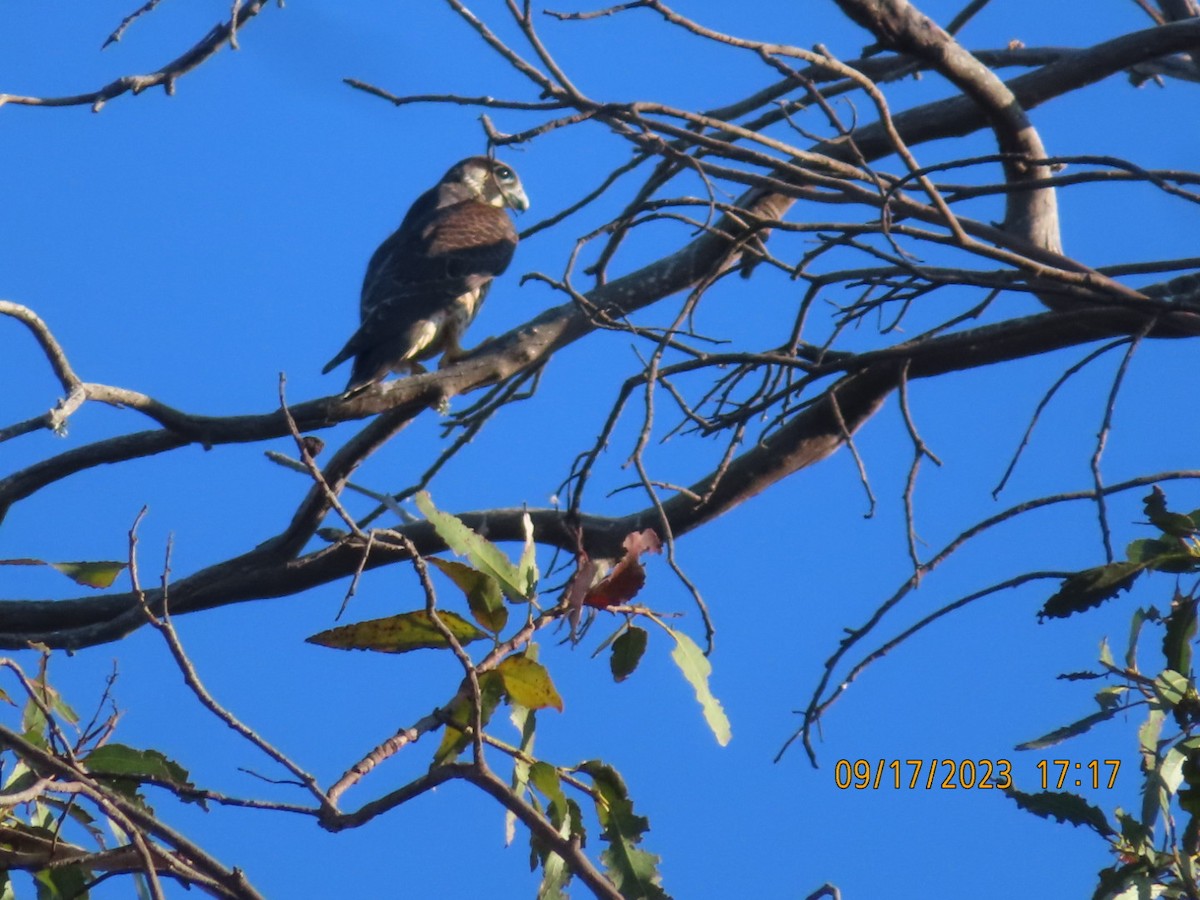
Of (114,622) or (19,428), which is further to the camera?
(114,622)

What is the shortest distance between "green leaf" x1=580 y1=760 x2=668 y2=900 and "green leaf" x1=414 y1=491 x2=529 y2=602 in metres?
0.25

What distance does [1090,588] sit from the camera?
184 cm

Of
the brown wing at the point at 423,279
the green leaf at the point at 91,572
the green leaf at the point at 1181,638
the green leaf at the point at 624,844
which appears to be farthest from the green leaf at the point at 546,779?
the brown wing at the point at 423,279

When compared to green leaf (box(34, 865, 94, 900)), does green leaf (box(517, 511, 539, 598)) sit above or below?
above

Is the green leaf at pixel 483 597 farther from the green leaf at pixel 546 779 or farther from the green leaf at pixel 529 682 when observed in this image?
the green leaf at pixel 546 779

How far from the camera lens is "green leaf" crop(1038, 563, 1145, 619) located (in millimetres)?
1812

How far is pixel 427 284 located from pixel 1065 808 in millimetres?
3120

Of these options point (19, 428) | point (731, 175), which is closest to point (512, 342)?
point (19, 428)

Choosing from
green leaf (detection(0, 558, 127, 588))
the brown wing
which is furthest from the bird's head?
green leaf (detection(0, 558, 127, 588))

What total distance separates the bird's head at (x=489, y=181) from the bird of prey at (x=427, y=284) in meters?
0.45

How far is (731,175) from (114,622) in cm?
184

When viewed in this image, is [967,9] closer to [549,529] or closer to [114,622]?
[549,529]

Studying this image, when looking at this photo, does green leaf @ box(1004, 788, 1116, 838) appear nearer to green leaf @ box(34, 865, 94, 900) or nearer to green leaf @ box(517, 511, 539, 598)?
green leaf @ box(517, 511, 539, 598)

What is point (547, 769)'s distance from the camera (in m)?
1.57
